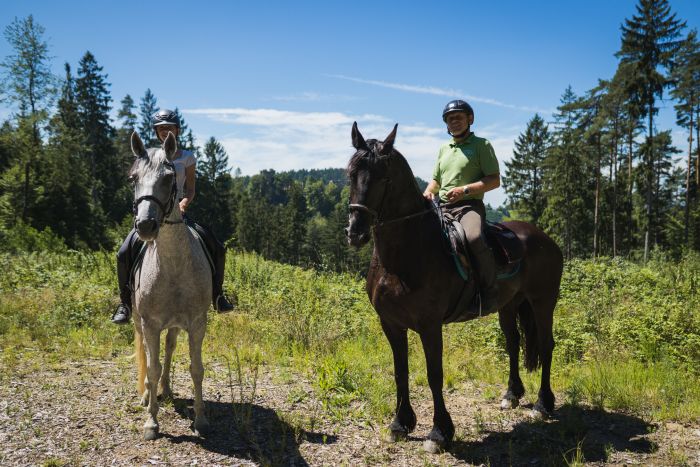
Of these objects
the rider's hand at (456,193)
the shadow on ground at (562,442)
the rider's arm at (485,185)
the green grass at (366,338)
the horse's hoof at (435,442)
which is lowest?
the shadow on ground at (562,442)

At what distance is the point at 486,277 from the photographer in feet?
15.8

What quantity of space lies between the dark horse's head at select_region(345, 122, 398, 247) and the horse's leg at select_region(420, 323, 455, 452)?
1340 mm

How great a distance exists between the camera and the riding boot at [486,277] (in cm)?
472

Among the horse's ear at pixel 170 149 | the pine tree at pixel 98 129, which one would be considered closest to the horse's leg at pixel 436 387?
the horse's ear at pixel 170 149

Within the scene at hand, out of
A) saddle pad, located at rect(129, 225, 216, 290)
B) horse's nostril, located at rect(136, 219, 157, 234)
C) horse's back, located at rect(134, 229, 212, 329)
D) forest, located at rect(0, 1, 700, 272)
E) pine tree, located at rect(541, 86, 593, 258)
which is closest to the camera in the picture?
horse's nostril, located at rect(136, 219, 157, 234)

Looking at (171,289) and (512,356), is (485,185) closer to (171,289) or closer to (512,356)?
(512,356)

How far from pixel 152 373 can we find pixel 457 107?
14.5 ft

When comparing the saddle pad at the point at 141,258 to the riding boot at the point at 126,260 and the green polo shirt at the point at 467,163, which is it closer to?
the riding boot at the point at 126,260

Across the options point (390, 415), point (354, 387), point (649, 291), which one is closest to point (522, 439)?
point (390, 415)

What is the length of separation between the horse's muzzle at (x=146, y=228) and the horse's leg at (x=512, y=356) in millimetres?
4565

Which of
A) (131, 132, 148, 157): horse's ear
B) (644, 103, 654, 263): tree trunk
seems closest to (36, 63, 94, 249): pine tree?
(131, 132, 148, 157): horse's ear

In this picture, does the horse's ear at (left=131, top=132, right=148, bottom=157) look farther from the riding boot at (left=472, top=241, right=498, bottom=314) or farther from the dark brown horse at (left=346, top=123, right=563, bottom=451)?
the riding boot at (left=472, top=241, right=498, bottom=314)

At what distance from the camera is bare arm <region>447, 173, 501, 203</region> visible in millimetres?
4613

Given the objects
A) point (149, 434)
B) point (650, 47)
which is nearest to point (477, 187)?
point (149, 434)
